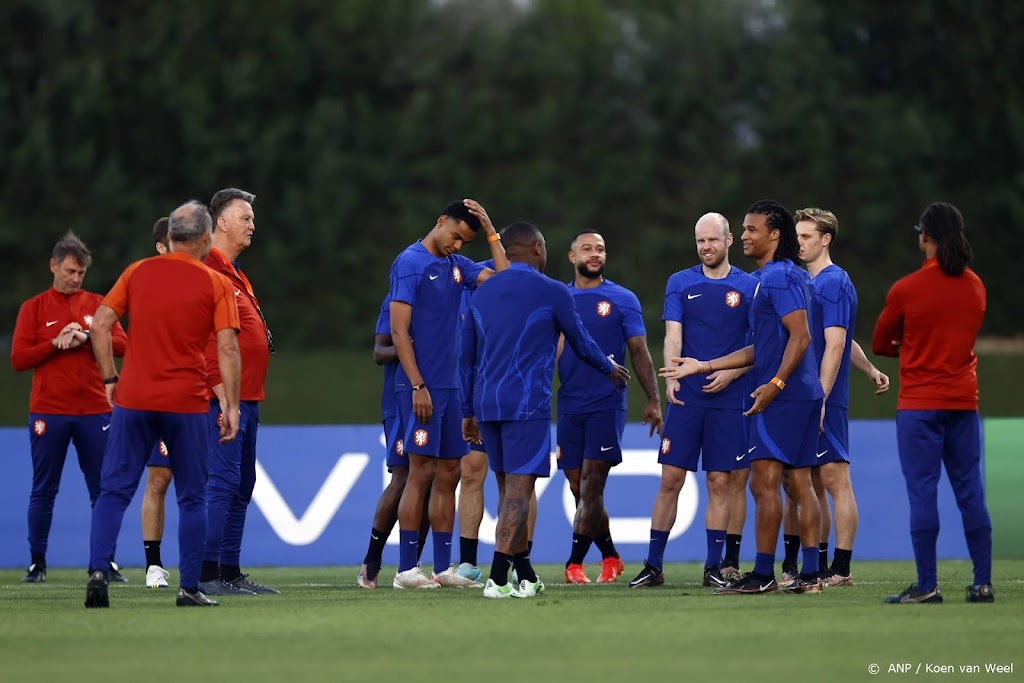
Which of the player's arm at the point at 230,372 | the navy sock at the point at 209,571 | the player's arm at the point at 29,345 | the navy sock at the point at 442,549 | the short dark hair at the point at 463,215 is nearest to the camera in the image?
the player's arm at the point at 230,372

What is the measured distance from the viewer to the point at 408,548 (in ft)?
32.8

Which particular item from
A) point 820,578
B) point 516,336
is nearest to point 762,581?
point 820,578

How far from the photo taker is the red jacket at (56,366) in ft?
37.9

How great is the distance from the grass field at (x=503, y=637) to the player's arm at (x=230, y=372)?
3.08 feet

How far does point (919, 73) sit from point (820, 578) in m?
20.7

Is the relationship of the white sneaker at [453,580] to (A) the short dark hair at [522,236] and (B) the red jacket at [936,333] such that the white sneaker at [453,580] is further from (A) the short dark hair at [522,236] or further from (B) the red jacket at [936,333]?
(B) the red jacket at [936,333]

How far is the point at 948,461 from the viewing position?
869cm

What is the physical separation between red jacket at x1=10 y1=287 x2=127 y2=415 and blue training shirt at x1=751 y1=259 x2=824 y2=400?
16.3ft

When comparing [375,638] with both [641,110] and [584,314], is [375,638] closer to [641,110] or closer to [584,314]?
[584,314]

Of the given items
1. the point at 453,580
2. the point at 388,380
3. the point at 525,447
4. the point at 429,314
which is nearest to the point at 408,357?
the point at 429,314

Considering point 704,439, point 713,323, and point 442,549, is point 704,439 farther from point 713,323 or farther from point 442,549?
point 442,549

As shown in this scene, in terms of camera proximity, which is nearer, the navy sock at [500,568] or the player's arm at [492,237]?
the navy sock at [500,568]

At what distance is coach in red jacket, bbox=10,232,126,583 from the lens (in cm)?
1155

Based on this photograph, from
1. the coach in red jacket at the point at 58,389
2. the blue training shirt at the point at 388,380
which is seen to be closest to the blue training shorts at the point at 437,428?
the blue training shirt at the point at 388,380
